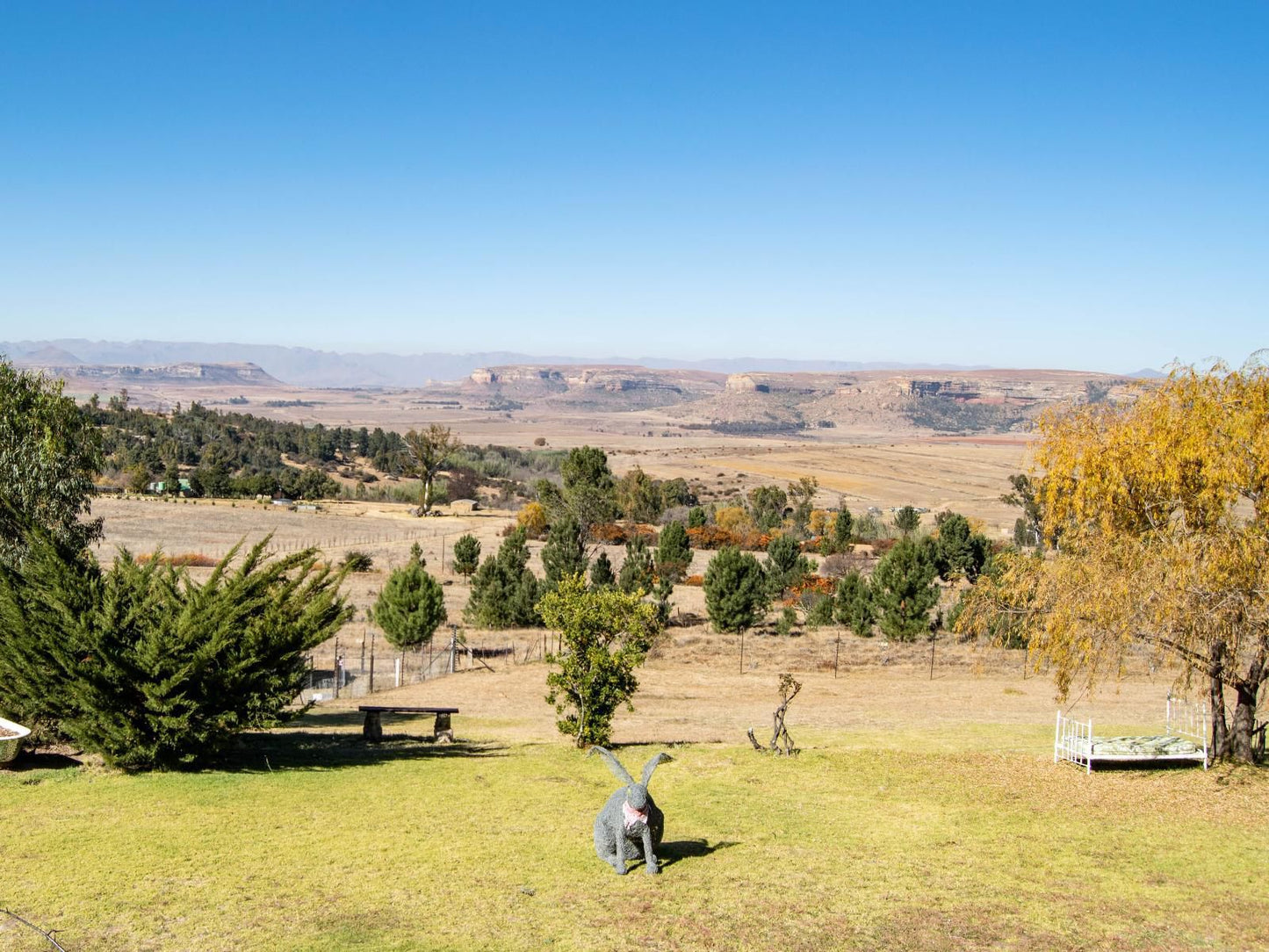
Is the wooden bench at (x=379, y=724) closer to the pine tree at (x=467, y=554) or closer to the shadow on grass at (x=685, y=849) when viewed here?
the shadow on grass at (x=685, y=849)

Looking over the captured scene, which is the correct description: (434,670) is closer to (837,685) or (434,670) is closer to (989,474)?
(837,685)

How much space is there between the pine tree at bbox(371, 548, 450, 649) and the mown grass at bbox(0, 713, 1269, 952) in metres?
14.7

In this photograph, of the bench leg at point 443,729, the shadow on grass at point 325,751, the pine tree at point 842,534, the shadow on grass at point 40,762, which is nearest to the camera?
the shadow on grass at point 40,762

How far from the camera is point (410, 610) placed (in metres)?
34.6

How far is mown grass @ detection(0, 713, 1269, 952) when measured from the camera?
1067cm

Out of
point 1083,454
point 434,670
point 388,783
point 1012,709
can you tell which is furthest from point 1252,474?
point 434,670

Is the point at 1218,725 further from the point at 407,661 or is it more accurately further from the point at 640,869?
the point at 407,661

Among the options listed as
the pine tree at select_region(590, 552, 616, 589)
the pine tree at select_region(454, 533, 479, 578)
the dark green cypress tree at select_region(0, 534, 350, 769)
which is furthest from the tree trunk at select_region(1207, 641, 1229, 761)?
the pine tree at select_region(454, 533, 479, 578)

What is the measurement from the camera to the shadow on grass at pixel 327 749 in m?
18.7

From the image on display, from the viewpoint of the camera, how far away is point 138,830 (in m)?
13.8

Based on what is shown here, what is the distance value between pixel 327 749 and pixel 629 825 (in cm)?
1016

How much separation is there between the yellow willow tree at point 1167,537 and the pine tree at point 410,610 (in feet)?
68.6

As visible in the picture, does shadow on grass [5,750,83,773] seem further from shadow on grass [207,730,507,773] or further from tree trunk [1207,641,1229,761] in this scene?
tree trunk [1207,641,1229,761]

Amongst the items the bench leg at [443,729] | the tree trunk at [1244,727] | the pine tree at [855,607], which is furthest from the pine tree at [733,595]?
the tree trunk at [1244,727]
